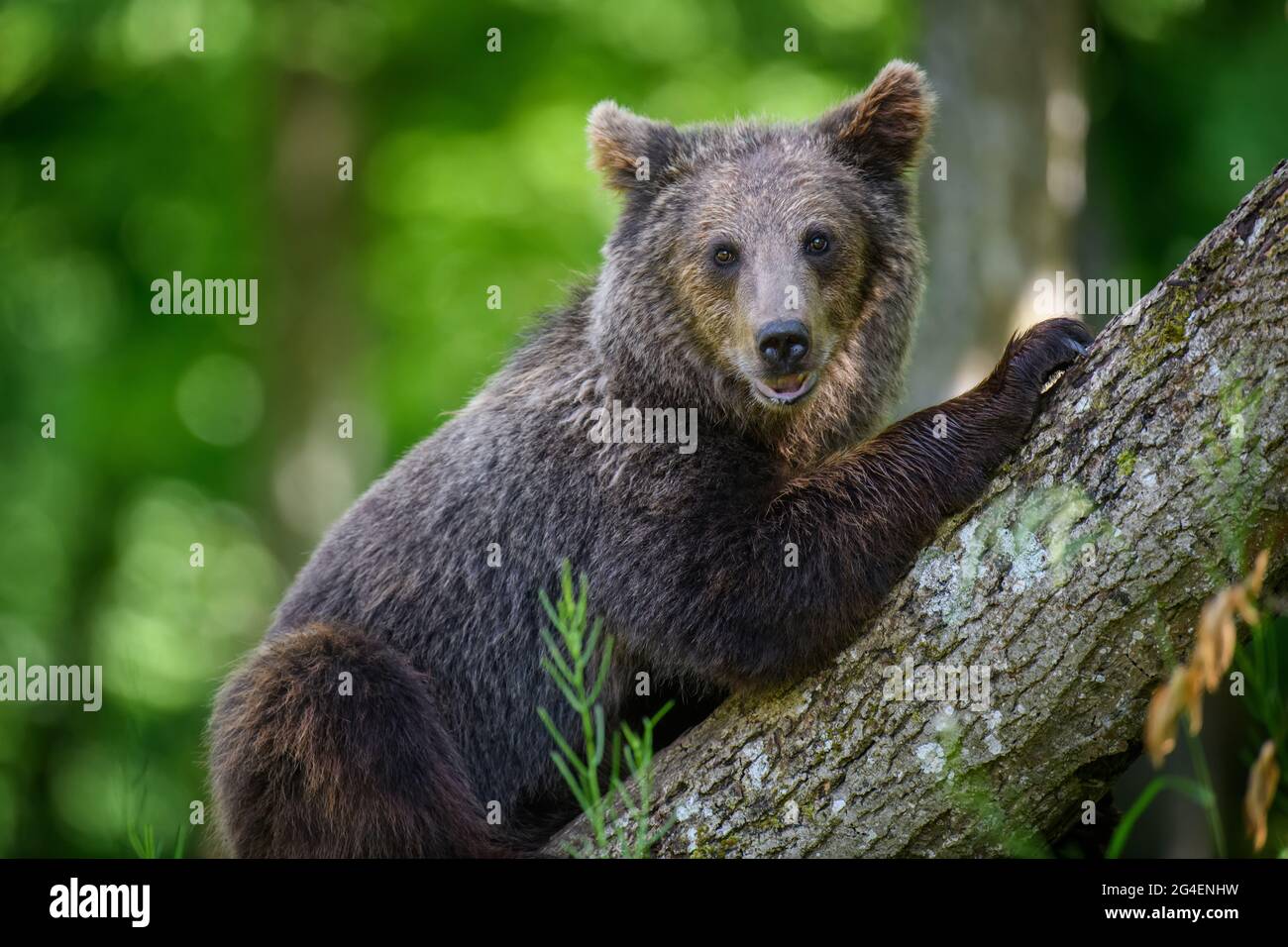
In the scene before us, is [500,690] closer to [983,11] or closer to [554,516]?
[554,516]

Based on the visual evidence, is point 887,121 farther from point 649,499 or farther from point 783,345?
point 649,499

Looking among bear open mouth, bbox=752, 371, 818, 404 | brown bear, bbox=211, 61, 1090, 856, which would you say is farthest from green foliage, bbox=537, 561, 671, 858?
bear open mouth, bbox=752, 371, 818, 404

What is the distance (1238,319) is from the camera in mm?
4488

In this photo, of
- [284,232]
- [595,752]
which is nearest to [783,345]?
[595,752]

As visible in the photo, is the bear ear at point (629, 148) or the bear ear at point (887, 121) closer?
the bear ear at point (887, 121)

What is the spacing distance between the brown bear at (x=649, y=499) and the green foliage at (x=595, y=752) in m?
0.15

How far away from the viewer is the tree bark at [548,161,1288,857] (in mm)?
4469

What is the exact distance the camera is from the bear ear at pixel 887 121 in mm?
6566

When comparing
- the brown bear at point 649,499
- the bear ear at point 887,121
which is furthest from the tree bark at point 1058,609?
the bear ear at point 887,121

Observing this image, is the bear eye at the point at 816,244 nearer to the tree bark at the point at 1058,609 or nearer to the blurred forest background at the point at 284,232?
the tree bark at the point at 1058,609

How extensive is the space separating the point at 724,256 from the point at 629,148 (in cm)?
88

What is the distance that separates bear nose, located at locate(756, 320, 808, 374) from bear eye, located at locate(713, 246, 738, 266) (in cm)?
55

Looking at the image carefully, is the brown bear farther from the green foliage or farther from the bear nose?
the green foliage

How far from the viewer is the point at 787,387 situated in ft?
19.5
